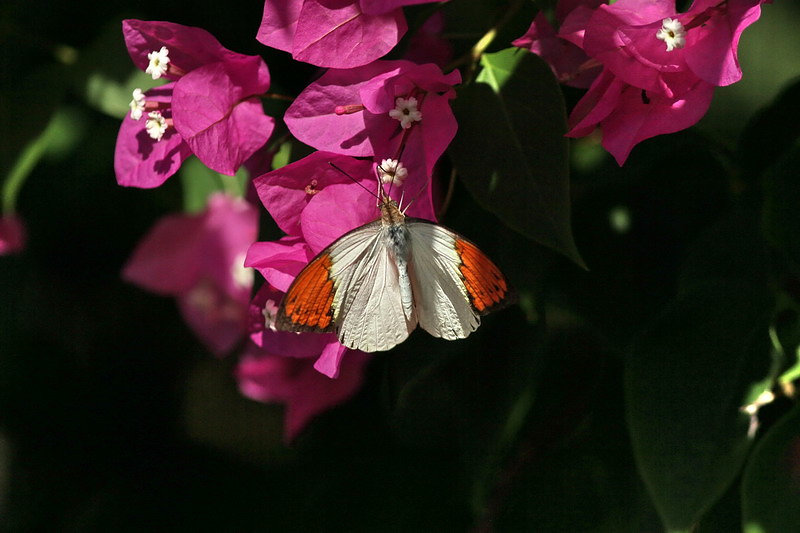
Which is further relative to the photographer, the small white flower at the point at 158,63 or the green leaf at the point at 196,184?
the green leaf at the point at 196,184

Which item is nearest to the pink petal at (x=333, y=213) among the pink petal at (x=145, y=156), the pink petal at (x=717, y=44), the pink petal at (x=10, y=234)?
the pink petal at (x=145, y=156)

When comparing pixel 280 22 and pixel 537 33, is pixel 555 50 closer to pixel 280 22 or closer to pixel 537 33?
pixel 537 33

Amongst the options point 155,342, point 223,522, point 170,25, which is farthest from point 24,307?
point 170,25

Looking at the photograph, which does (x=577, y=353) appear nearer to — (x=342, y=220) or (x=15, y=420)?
(x=342, y=220)

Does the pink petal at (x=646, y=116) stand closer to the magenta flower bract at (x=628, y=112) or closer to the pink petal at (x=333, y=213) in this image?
the magenta flower bract at (x=628, y=112)

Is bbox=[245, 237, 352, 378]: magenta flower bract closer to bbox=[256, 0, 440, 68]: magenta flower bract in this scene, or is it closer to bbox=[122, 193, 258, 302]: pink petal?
bbox=[256, 0, 440, 68]: magenta flower bract

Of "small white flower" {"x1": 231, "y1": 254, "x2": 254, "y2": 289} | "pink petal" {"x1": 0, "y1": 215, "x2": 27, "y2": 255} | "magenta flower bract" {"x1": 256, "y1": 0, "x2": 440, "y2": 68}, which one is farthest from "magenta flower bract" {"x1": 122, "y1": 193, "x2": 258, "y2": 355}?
"magenta flower bract" {"x1": 256, "y1": 0, "x2": 440, "y2": 68}

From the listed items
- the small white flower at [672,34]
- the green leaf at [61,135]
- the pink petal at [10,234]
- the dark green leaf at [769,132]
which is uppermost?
the small white flower at [672,34]
